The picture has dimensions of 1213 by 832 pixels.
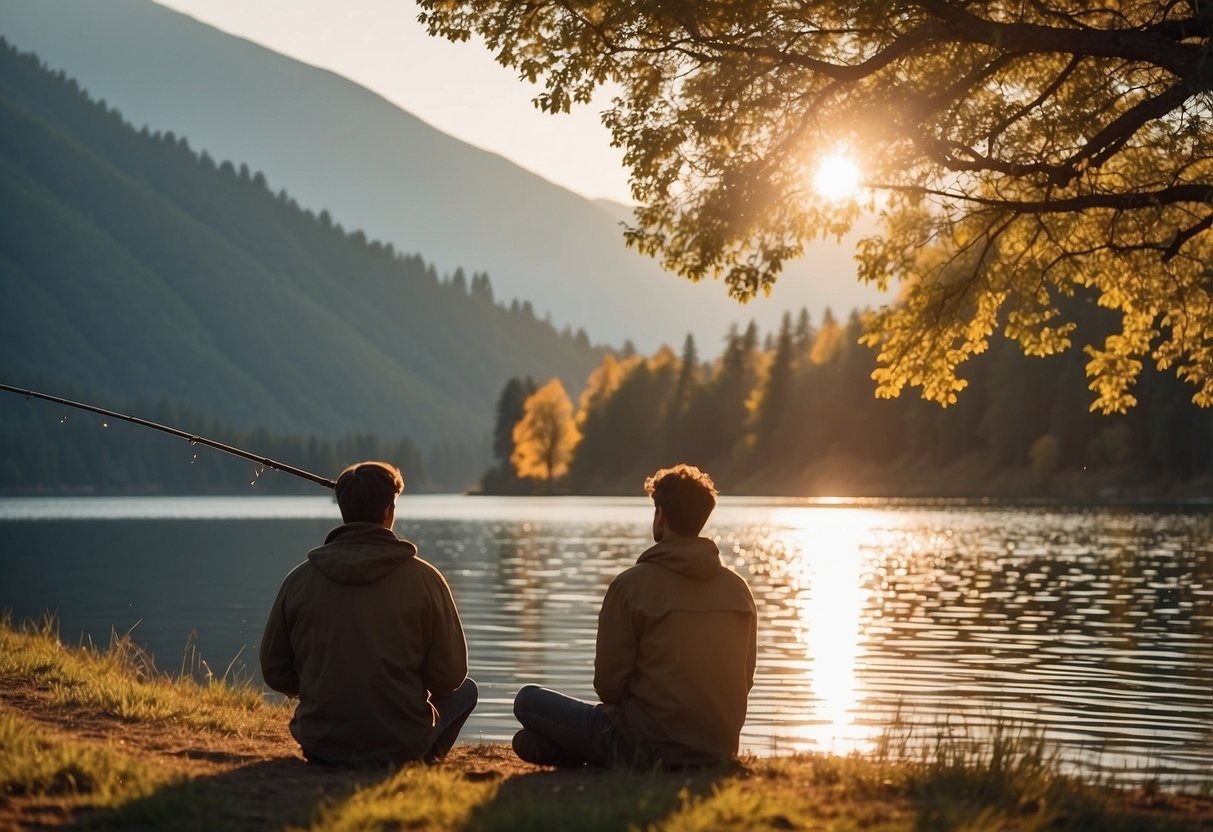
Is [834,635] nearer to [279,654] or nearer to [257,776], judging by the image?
[279,654]

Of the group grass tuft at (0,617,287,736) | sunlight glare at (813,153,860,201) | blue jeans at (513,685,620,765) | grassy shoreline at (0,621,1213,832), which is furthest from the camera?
sunlight glare at (813,153,860,201)

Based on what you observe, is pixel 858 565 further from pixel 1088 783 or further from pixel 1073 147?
pixel 1088 783

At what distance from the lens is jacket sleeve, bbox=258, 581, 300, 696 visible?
8.39 metres

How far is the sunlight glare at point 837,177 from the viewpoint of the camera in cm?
1361

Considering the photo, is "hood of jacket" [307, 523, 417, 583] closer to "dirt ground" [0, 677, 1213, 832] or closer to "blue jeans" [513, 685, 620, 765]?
"dirt ground" [0, 677, 1213, 832]

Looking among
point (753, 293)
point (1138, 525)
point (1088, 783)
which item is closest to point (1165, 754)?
point (1088, 783)

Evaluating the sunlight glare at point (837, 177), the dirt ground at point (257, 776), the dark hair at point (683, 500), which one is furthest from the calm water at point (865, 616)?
the sunlight glare at point (837, 177)

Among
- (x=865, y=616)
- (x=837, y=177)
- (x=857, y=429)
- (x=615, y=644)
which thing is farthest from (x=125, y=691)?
(x=857, y=429)

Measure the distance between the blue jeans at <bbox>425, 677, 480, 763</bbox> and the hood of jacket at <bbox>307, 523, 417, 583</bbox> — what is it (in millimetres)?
1088

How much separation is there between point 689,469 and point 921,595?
22.5 metres

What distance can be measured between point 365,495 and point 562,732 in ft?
6.36

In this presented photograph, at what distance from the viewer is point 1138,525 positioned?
56500mm

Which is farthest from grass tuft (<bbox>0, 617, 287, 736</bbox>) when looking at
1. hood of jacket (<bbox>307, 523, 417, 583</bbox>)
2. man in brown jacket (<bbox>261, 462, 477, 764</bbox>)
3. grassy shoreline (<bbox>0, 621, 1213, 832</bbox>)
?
hood of jacket (<bbox>307, 523, 417, 583</bbox>)

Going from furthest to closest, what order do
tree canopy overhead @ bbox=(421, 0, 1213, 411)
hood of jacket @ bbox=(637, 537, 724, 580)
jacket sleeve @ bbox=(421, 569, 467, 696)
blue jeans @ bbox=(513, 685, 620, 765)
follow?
tree canopy overhead @ bbox=(421, 0, 1213, 411), blue jeans @ bbox=(513, 685, 620, 765), jacket sleeve @ bbox=(421, 569, 467, 696), hood of jacket @ bbox=(637, 537, 724, 580)
